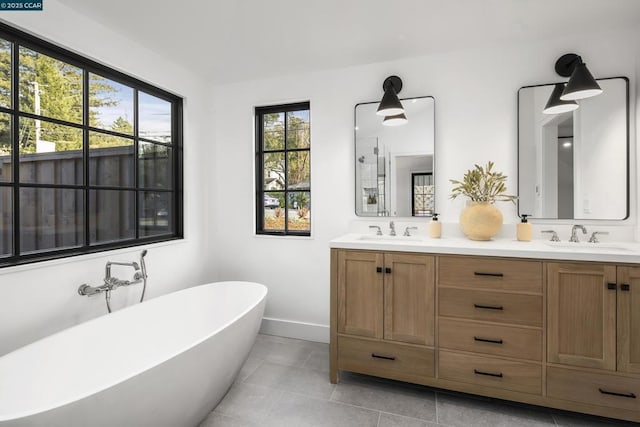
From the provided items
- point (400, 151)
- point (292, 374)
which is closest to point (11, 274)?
point (292, 374)

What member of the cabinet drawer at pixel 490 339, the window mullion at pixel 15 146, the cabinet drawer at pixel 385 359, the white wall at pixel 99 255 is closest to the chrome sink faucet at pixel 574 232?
the cabinet drawer at pixel 490 339

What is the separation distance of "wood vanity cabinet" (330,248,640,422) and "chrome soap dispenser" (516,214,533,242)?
440 mm

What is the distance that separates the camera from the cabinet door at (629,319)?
1661 mm

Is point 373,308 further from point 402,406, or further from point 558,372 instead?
point 558,372

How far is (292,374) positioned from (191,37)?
2.53 metres

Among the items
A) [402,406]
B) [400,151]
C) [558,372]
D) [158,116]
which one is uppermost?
[158,116]

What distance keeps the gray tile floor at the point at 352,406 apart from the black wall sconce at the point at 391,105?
1892 millimetres

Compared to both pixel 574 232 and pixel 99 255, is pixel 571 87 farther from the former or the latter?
pixel 99 255

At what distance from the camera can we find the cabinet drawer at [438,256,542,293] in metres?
1.82

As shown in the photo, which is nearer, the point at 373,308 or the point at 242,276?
the point at 373,308

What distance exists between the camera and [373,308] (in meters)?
2.11

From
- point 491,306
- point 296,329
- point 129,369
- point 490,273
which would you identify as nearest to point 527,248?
point 490,273

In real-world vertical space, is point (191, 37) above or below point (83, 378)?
above

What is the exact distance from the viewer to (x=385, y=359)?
209cm
